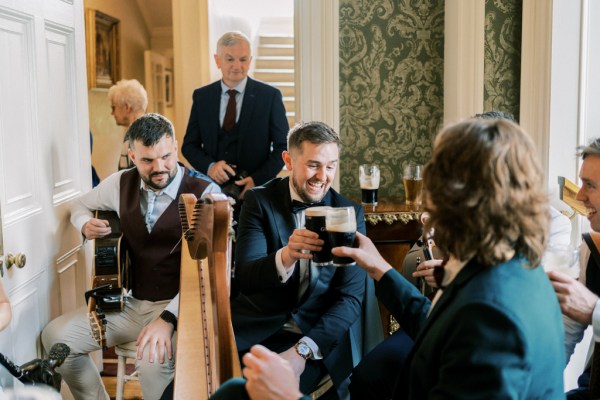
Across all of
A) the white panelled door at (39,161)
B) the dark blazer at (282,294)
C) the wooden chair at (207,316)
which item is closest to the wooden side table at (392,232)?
the dark blazer at (282,294)

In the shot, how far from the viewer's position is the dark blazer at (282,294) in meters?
2.43

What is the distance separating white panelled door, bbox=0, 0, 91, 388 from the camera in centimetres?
250

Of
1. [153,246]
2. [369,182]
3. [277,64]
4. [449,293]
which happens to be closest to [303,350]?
[153,246]

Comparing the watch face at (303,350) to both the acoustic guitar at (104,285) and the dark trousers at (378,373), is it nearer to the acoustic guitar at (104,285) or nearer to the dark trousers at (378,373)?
the dark trousers at (378,373)

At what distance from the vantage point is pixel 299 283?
8.39 ft

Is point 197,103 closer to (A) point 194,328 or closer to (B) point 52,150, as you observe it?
(B) point 52,150

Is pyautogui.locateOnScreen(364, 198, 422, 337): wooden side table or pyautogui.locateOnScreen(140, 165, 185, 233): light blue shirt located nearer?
pyautogui.locateOnScreen(140, 165, 185, 233): light blue shirt

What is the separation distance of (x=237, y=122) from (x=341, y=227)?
201 centimetres

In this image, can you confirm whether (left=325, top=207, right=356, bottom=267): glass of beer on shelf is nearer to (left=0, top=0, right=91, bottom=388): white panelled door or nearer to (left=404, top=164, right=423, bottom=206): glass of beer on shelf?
(left=0, top=0, right=91, bottom=388): white panelled door

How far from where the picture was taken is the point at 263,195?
2.64 meters

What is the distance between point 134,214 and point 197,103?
1167 millimetres

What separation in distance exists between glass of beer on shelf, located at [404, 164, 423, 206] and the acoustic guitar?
1.51 m

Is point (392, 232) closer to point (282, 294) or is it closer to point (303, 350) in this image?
point (282, 294)

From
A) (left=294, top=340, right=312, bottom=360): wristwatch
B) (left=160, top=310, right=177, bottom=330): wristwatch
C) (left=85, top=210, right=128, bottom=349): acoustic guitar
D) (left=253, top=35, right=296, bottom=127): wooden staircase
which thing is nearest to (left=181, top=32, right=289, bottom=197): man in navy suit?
(left=85, top=210, right=128, bottom=349): acoustic guitar
